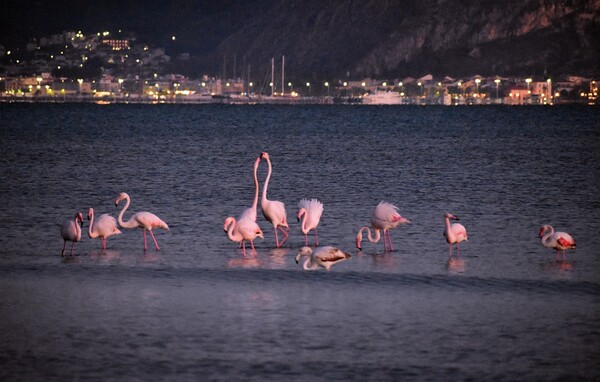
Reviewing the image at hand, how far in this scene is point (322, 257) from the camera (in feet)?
69.7

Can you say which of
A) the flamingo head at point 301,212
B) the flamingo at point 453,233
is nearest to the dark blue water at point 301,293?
the flamingo at point 453,233

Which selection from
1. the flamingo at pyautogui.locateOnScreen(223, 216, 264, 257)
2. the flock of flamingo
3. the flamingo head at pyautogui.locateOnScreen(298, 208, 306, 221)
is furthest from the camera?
the flamingo head at pyautogui.locateOnScreen(298, 208, 306, 221)

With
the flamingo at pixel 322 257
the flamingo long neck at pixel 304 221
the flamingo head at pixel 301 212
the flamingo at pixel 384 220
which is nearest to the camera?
the flamingo at pixel 322 257

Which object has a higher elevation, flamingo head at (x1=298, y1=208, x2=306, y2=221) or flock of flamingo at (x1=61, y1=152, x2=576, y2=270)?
flamingo head at (x1=298, y1=208, x2=306, y2=221)

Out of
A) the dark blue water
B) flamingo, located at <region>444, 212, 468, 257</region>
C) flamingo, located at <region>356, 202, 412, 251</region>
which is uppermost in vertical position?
flamingo, located at <region>356, 202, 412, 251</region>

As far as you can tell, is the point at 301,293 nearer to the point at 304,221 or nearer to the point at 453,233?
the point at 453,233

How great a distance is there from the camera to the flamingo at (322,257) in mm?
21250

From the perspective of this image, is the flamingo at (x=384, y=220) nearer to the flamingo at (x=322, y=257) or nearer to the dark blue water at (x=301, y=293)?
the dark blue water at (x=301, y=293)

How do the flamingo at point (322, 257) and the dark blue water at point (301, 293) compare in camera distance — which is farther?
the flamingo at point (322, 257)

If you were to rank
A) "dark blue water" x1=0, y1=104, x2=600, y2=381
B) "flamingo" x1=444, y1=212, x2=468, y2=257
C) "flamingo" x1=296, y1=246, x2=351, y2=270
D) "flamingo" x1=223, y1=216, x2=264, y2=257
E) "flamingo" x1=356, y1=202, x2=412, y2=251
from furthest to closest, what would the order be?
"flamingo" x1=356, y1=202, x2=412, y2=251 < "flamingo" x1=444, y1=212, x2=468, y2=257 < "flamingo" x1=223, y1=216, x2=264, y2=257 < "flamingo" x1=296, y1=246, x2=351, y2=270 < "dark blue water" x1=0, y1=104, x2=600, y2=381

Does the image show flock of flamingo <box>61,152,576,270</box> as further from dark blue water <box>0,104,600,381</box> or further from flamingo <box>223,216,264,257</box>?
dark blue water <box>0,104,600,381</box>

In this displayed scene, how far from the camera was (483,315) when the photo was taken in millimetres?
17703

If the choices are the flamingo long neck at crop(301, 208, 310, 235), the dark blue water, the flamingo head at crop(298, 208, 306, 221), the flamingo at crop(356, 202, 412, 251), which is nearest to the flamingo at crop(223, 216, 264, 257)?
the dark blue water

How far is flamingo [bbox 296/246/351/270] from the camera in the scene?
→ 21.2 m
